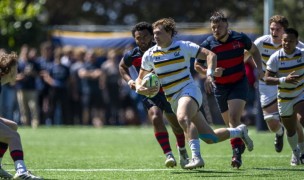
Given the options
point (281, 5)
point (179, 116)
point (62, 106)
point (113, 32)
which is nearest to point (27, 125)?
point (62, 106)

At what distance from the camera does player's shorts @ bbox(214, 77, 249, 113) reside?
13.7 metres

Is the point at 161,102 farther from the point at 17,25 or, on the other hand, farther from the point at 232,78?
the point at 17,25

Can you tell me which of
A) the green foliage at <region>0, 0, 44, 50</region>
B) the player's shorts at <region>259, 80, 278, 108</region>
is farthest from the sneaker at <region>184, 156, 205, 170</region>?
the green foliage at <region>0, 0, 44, 50</region>

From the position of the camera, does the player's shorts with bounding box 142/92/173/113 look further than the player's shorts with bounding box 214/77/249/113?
No

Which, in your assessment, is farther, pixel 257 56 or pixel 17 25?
pixel 17 25

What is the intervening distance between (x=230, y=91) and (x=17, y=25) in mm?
15361

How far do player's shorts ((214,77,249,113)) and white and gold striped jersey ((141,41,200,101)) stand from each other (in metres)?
1.48

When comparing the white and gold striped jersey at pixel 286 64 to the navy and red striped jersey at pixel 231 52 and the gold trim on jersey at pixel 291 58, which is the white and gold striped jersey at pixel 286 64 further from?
the navy and red striped jersey at pixel 231 52

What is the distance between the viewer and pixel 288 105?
1356cm

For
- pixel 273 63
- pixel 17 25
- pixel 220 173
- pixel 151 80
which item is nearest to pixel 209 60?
pixel 151 80

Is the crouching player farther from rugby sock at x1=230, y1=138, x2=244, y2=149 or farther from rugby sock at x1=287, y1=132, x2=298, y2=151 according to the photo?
rugby sock at x1=287, y1=132, x2=298, y2=151

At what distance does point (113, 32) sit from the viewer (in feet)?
97.3

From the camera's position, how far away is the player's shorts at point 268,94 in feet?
49.9

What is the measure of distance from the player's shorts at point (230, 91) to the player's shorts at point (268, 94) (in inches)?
56.4
